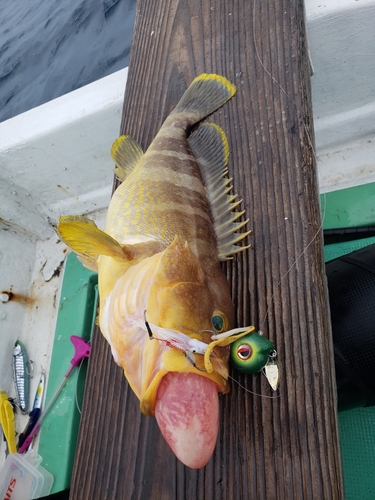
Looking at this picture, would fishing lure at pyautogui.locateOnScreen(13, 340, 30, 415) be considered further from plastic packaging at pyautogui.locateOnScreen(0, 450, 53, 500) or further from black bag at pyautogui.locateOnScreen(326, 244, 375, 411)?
black bag at pyautogui.locateOnScreen(326, 244, 375, 411)

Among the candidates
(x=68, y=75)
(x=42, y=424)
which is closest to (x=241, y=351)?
(x=42, y=424)

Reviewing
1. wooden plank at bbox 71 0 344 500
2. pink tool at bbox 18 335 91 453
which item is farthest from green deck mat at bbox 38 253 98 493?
wooden plank at bbox 71 0 344 500

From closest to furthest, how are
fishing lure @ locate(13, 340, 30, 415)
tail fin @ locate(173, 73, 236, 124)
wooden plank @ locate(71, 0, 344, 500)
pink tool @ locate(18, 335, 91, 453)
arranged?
1. wooden plank @ locate(71, 0, 344, 500)
2. tail fin @ locate(173, 73, 236, 124)
3. pink tool @ locate(18, 335, 91, 453)
4. fishing lure @ locate(13, 340, 30, 415)

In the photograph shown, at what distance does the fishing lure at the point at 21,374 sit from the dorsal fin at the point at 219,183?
1914 millimetres

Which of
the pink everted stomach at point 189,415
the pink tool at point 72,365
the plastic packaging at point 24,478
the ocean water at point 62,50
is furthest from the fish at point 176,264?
the ocean water at point 62,50

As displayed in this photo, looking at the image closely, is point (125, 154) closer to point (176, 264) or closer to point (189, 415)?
point (176, 264)

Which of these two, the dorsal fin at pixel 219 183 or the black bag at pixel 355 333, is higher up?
the dorsal fin at pixel 219 183

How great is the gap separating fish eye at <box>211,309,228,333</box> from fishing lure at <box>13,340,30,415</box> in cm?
195

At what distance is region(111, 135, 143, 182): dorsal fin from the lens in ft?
Result: 5.37

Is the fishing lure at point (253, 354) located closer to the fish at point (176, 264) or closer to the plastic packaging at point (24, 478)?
the fish at point (176, 264)

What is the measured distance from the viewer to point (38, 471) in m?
2.07

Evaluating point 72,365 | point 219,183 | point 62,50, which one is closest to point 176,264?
point 219,183

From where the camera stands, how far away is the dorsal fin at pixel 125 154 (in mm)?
1636

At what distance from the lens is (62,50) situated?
15.7ft
